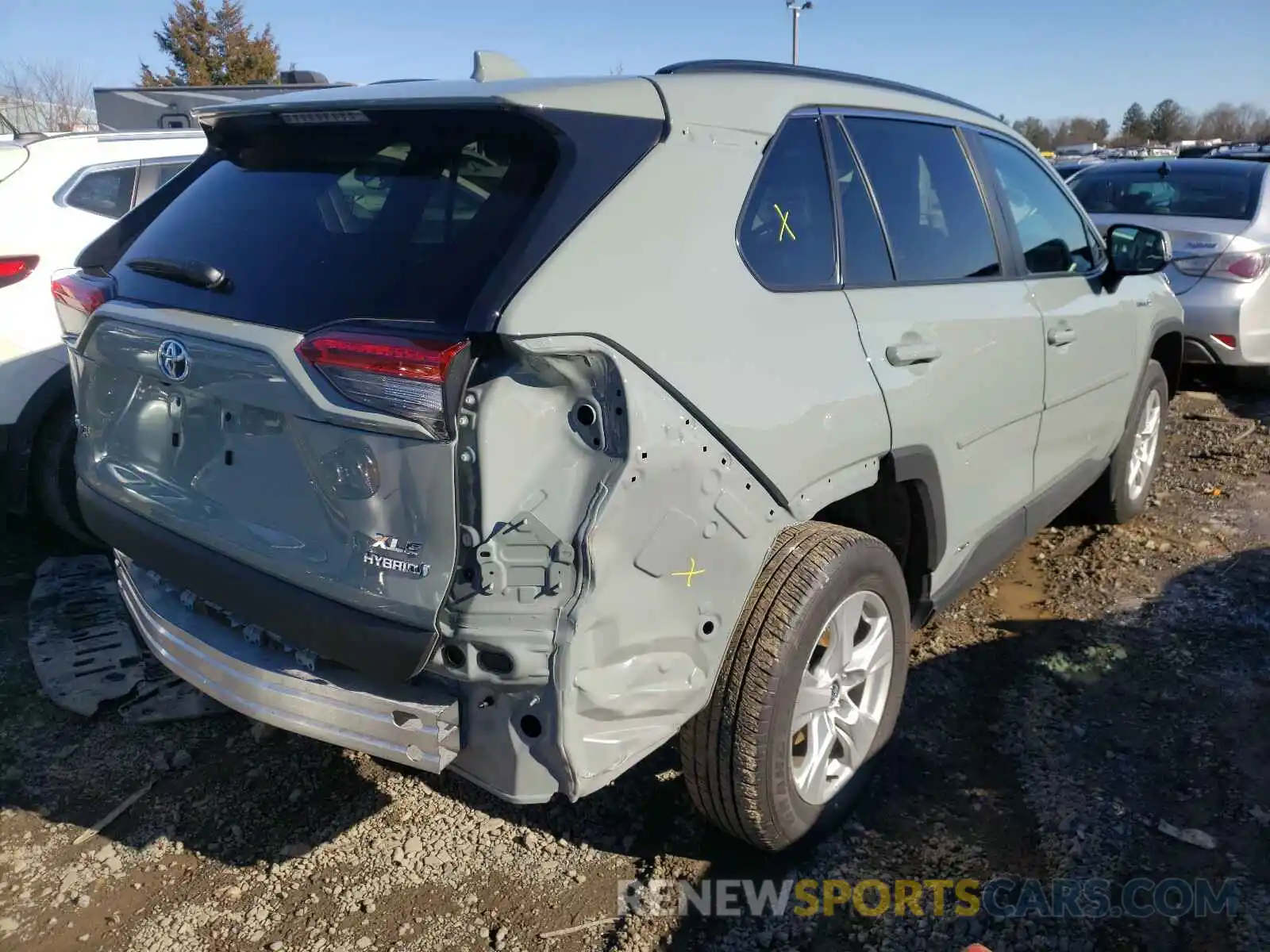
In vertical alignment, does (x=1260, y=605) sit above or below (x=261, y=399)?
below

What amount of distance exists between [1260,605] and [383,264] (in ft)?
12.7

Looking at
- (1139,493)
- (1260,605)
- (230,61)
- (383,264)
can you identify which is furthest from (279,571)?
(230,61)

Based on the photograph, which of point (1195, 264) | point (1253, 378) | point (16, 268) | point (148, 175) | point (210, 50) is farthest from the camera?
point (210, 50)

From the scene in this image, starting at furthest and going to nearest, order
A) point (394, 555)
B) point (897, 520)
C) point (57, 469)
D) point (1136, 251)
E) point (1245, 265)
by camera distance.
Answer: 1. point (1245, 265)
2. point (57, 469)
3. point (1136, 251)
4. point (897, 520)
5. point (394, 555)

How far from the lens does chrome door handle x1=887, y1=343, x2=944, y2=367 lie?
A: 8.66 ft

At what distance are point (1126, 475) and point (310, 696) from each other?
4.10 metres

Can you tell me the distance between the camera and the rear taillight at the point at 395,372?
1846mm

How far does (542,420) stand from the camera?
1.89 metres

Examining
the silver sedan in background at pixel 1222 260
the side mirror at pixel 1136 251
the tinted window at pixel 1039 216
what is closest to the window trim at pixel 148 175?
the tinted window at pixel 1039 216

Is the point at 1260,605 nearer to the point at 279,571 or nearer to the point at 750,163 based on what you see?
the point at 750,163

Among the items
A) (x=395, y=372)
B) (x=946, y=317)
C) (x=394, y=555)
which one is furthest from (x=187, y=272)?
(x=946, y=317)

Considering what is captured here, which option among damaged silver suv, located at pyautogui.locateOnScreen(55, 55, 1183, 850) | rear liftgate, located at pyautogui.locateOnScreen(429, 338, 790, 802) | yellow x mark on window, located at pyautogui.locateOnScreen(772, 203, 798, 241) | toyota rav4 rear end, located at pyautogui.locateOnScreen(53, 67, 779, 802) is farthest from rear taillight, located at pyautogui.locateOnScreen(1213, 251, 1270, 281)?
→ rear liftgate, located at pyautogui.locateOnScreen(429, 338, 790, 802)

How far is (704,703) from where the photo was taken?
2238mm

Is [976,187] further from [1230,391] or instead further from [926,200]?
[1230,391]
